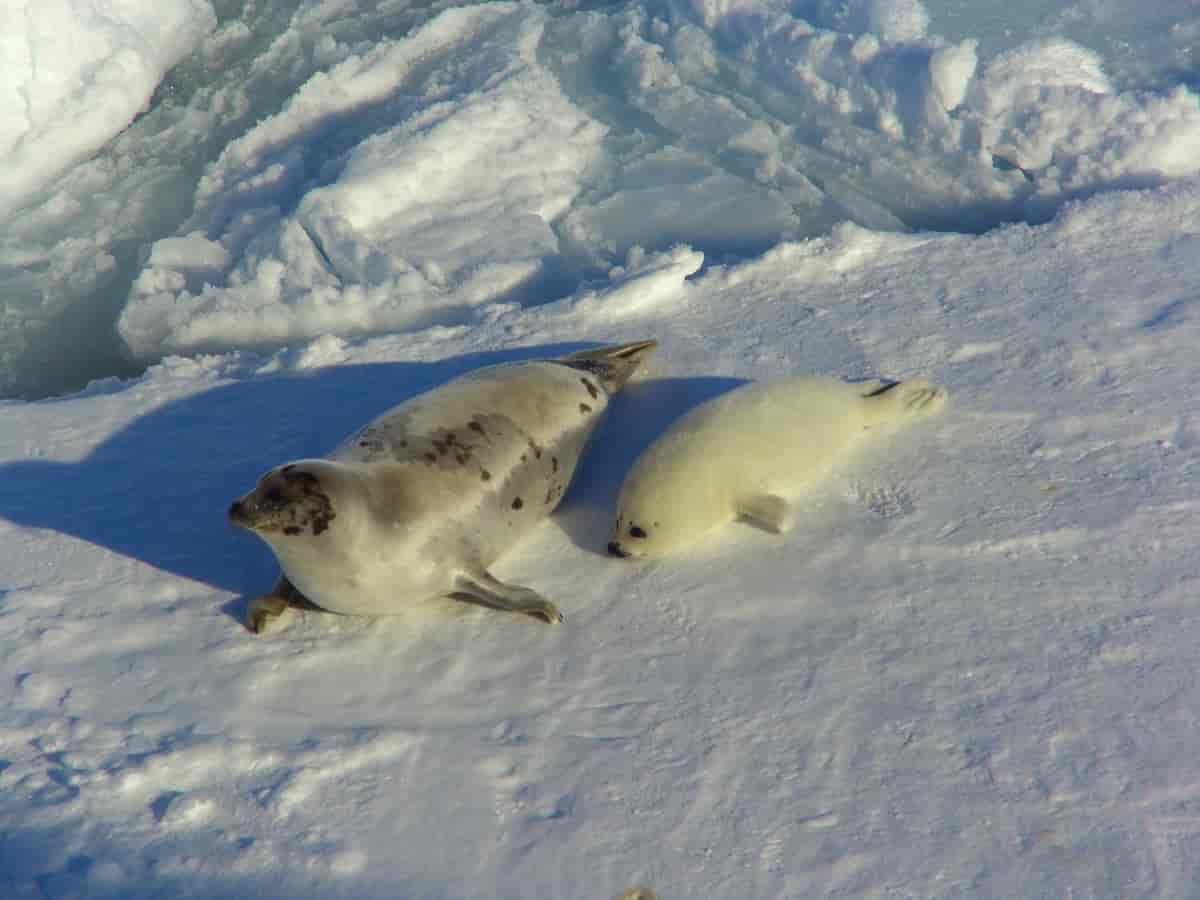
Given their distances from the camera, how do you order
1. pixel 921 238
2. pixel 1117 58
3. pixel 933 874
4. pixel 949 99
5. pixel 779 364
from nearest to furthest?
pixel 933 874 → pixel 779 364 → pixel 921 238 → pixel 949 99 → pixel 1117 58

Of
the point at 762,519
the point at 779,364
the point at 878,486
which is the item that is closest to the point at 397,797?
the point at 762,519

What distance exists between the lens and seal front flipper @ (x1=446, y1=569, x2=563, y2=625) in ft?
11.1

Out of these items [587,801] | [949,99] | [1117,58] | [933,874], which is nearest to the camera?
[933,874]

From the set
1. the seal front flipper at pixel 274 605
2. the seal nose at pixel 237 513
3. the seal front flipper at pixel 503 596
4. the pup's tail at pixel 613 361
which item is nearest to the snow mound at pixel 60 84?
the pup's tail at pixel 613 361

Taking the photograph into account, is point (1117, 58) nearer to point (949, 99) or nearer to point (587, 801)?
point (949, 99)

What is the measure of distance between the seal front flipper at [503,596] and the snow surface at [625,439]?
8 centimetres

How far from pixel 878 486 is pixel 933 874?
4.82ft

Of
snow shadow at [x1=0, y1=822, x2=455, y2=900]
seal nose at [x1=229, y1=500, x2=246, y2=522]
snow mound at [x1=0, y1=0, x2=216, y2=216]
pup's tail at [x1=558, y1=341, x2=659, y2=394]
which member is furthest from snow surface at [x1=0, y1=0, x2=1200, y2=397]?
snow shadow at [x1=0, y1=822, x2=455, y2=900]

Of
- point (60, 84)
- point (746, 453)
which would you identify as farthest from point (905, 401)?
point (60, 84)

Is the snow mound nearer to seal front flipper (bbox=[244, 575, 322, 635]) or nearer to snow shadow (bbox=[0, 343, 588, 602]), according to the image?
snow shadow (bbox=[0, 343, 588, 602])

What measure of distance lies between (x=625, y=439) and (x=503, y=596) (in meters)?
0.95

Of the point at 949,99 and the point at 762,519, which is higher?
the point at 949,99

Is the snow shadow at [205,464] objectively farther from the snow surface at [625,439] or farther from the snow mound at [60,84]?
the snow mound at [60,84]

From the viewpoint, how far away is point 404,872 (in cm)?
266
